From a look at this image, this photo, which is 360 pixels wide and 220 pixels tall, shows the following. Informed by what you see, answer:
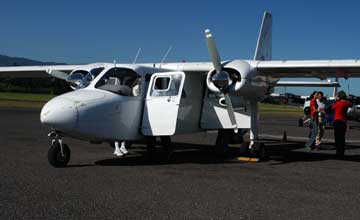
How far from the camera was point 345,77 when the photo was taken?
1323cm

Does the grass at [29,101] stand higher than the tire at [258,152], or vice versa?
the grass at [29,101]

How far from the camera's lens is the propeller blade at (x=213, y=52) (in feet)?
36.7

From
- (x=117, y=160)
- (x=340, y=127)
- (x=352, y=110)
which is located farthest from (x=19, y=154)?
(x=352, y=110)

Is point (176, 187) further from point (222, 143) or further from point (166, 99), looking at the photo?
point (222, 143)

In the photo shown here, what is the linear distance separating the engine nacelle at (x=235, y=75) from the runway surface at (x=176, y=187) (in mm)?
1954

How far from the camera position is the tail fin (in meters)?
15.8

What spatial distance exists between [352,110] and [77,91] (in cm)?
3264

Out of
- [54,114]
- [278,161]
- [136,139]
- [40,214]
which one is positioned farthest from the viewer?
[278,161]

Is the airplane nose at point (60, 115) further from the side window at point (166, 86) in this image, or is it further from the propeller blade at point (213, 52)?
the propeller blade at point (213, 52)

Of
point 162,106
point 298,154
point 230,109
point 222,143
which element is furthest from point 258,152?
point 162,106

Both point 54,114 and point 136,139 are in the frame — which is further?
point 136,139

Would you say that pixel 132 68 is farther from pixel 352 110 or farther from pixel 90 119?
pixel 352 110

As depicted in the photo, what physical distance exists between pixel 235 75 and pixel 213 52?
90 cm

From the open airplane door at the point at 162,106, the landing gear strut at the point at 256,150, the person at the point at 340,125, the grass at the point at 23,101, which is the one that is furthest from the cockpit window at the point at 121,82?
the grass at the point at 23,101
